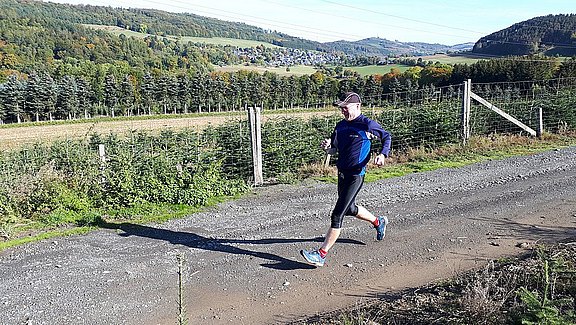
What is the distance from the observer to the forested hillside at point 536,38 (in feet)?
223

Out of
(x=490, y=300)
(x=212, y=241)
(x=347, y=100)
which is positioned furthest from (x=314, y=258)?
(x=490, y=300)

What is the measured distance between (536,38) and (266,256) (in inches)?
3205

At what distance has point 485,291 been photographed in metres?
3.57

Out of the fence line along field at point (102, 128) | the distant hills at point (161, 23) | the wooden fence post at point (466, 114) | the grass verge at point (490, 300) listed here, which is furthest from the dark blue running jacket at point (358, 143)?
the distant hills at point (161, 23)

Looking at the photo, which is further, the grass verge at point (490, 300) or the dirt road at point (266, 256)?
the dirt road at point (266, 256)

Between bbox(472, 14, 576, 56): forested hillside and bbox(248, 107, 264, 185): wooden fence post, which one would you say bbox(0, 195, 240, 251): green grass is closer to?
bbox(248, 107, 264, 185): wooden fence post

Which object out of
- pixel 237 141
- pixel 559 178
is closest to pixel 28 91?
pixel 237 141

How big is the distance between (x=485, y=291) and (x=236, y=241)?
11.1 feet

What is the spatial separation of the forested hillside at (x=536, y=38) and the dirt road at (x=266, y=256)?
6615cm

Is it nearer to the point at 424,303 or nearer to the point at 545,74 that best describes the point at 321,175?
the point at 424,303

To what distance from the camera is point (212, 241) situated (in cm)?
618

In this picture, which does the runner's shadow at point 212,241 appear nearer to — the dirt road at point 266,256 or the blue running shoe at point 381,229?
the dirt road at point 266,256

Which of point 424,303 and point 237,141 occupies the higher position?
point 237,141

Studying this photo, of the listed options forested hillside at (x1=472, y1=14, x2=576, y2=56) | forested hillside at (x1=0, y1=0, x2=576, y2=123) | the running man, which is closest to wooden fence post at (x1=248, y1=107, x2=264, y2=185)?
the running man
